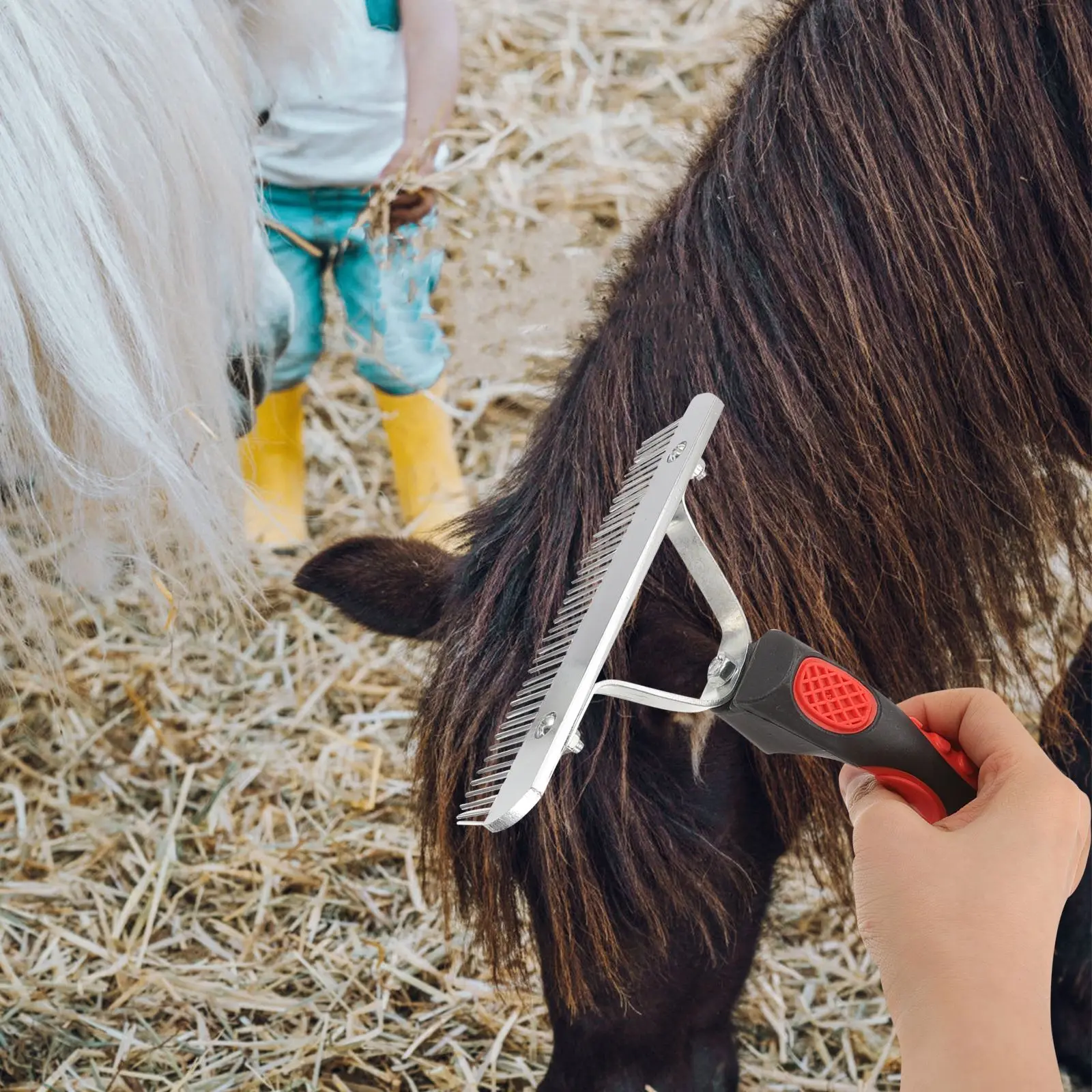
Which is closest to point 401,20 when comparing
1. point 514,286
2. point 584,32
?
point 514,286

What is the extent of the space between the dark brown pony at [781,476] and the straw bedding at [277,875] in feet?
0.50

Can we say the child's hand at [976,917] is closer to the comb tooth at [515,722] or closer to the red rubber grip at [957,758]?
the red rubber grip at [957,758]

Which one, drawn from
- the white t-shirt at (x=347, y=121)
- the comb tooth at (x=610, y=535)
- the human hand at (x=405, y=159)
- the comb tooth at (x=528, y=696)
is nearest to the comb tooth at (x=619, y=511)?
the comb tooth at (x=610, y=535)

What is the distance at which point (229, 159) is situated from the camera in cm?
96

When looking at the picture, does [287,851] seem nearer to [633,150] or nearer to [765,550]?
[765,550]

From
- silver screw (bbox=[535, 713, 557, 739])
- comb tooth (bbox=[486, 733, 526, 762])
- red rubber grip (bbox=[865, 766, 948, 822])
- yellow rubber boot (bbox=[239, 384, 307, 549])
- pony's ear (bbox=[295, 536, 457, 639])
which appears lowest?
yellow rubber boot (bbox=[239, 384, 307, 549])

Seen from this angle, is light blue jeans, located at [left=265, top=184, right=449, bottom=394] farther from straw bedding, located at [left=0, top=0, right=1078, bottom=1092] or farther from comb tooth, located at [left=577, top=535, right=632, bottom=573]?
comb tooth, located at [left=577, top=535, right=632, bottom=573]

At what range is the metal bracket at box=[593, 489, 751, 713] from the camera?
1.84 feet

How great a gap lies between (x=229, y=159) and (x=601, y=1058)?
0.78 meters

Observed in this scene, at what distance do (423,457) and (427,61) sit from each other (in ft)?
1.80

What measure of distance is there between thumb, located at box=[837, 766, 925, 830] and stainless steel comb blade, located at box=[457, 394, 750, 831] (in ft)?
0.30

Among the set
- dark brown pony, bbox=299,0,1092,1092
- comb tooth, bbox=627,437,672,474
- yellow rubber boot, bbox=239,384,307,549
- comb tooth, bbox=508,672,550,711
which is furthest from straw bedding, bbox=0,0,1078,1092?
comb tooth, bbox=627,437,672,474

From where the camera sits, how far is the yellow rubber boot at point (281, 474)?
1.60 metres

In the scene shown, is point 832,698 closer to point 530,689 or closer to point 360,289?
point 530,689
